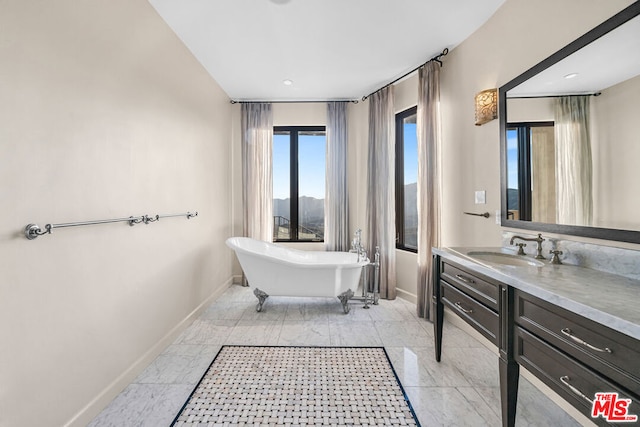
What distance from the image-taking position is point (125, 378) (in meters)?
1.75

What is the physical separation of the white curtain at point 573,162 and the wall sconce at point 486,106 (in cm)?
53

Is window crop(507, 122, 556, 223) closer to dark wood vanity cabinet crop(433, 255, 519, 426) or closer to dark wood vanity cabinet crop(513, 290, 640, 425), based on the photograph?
dark wood vanity cabinet crop(433, 255, 519, 426)

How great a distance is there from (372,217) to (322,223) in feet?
2.82

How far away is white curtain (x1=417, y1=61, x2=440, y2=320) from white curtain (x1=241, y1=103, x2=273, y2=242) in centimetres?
196

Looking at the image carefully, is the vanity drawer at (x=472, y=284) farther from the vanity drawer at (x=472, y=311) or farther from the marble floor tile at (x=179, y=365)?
the marble floor tile at (x=179, y=365)

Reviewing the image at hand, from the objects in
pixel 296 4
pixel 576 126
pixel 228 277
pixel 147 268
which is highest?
pixel 296 4

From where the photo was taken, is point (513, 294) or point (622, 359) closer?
point (622, 359)

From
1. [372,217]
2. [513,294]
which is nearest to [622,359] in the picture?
[513,294]

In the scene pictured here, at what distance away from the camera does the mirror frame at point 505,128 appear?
126cm

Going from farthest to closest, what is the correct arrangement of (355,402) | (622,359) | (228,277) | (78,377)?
(228,277) → (355,402) → (78,377) → (622,359)

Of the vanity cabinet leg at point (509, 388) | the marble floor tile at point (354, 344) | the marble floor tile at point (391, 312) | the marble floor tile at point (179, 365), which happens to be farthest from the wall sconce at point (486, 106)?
the marble floor tile at point (179, 365)

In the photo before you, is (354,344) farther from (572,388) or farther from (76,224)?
(76,224)

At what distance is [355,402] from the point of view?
1.62 metres

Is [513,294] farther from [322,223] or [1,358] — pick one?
[322,223]
